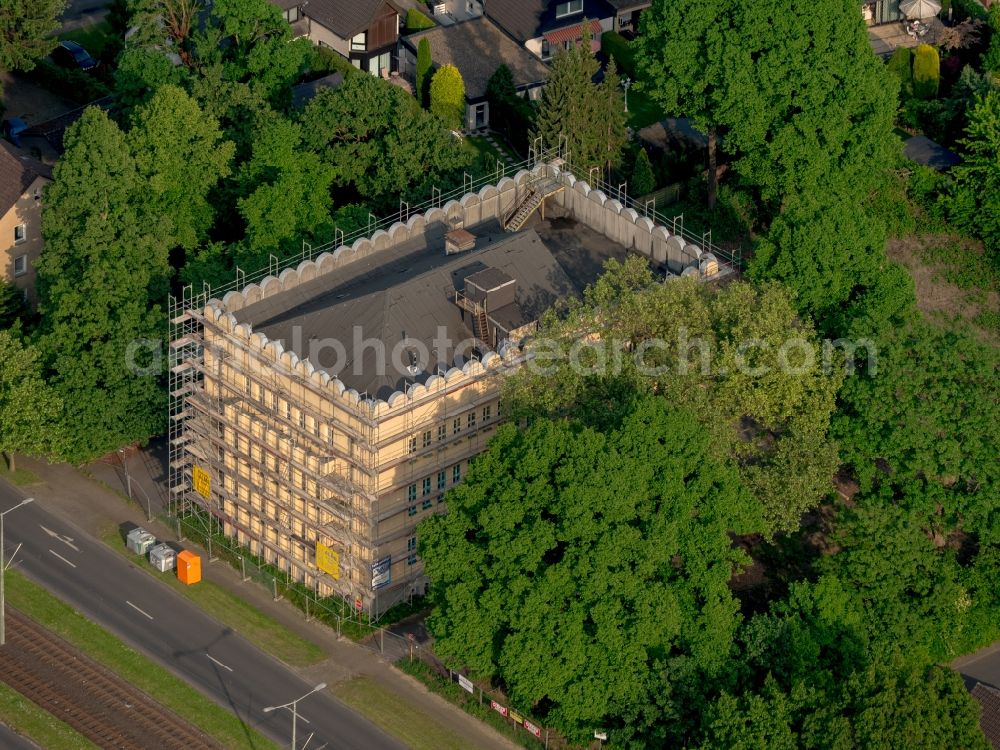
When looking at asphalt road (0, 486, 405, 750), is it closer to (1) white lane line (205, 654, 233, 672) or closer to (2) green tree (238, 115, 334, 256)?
(1) white lane line (205, 654, 233, 672)

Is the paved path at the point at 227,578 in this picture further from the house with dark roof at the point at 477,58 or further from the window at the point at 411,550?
the house with dark roof at the point at 477,58

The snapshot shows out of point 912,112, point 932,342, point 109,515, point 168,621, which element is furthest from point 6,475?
point 912,112

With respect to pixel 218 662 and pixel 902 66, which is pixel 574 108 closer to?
pixel 902 66

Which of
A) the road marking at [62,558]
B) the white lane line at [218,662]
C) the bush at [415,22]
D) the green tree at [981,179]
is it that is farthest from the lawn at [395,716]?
the bush at [415,22]

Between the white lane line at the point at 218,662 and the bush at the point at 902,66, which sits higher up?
the bush at the point at 902,66

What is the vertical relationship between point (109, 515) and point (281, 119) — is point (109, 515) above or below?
below

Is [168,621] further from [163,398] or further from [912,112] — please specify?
[912,112]

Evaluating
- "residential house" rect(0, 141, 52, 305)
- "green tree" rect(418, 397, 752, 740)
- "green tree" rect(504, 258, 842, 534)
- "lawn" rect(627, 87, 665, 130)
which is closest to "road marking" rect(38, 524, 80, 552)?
"residential house" rect(0, 141, 52, 305)
